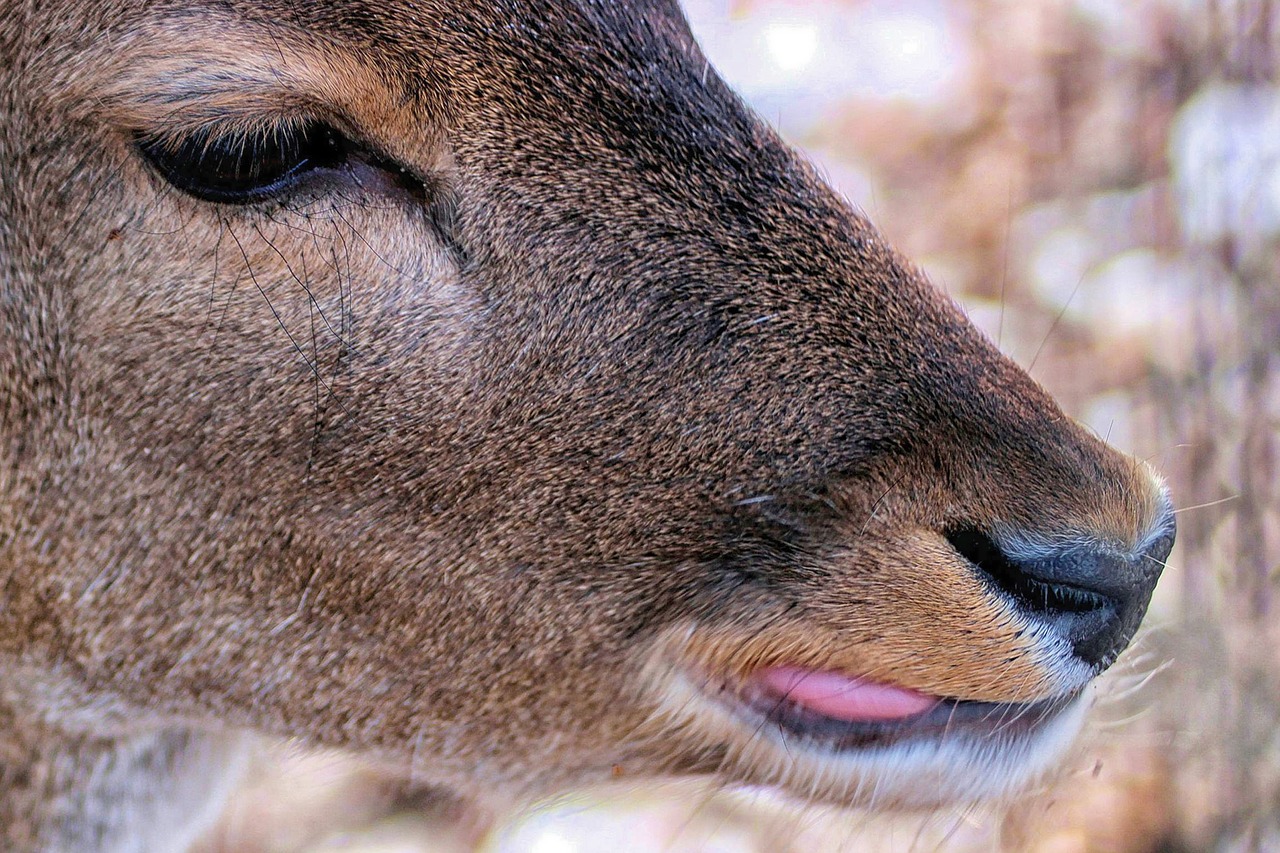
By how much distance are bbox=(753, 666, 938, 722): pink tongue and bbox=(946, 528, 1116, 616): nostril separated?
212 millimetres

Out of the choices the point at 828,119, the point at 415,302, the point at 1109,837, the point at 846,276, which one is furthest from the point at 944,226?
the point at 415,302

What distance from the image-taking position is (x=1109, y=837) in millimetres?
4059

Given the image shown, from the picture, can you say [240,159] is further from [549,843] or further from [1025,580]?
[549,843]

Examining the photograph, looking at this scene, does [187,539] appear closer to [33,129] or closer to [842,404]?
[33,129]

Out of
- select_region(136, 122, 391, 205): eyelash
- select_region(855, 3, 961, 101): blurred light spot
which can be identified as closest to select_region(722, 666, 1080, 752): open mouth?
select_region(136, 122, 391, 205): eyelash

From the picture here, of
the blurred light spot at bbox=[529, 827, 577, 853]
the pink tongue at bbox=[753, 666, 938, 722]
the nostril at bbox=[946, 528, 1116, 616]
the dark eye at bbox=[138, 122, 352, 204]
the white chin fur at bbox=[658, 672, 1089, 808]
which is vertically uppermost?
the dark eye at bbox=[138, 122, 352, 204]

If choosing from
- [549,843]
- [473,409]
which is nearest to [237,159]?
[473,409]

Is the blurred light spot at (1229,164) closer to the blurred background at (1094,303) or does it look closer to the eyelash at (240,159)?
the blurred background at (1094,303)

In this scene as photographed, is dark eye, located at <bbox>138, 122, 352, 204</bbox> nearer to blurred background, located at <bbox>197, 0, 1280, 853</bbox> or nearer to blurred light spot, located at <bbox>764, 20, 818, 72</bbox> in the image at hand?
blurred background, located at <bbox>197, 0, 1280, 853</bbox>

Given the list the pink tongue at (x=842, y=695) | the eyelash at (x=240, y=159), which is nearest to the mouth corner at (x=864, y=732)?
the pink tongue at (x=842, y=695)

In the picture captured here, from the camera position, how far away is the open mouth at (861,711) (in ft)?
6.54

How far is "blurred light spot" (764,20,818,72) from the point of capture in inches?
233

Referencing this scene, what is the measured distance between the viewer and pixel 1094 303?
5363mm

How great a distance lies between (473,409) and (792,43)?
14.6 feet
